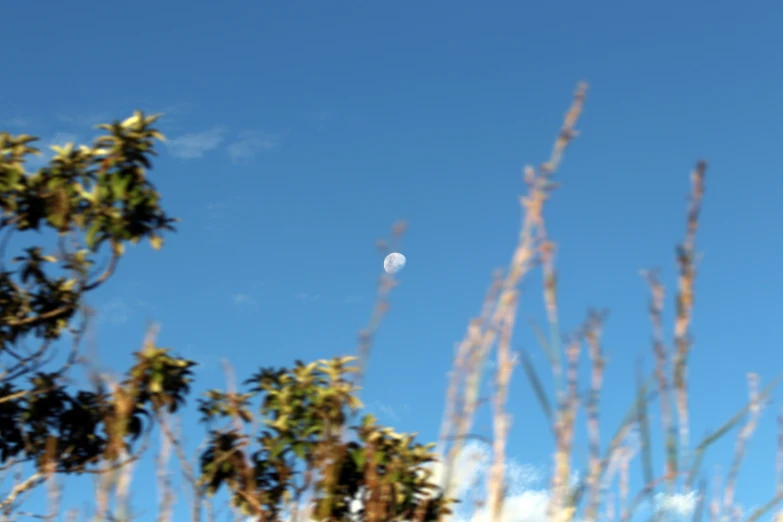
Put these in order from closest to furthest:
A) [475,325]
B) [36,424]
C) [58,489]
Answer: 1. [475,325]
2. [58,489]
3. [36,424]

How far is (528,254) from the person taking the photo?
5.41 ft

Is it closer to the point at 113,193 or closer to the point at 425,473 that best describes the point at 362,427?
the point at 425,473

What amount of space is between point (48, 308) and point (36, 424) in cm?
100

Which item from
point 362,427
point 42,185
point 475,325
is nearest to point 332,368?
point 362,427

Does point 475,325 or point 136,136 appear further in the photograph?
point 136,136

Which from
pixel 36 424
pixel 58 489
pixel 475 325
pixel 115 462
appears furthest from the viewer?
pixel 36 424

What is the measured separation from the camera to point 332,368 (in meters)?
7.28

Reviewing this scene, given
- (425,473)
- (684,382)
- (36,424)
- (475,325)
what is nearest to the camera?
(684,382)

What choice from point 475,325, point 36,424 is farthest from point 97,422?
point 475,325

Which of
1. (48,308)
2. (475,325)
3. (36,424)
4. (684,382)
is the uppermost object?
(48,308)

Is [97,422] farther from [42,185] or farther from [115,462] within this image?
[115,462]

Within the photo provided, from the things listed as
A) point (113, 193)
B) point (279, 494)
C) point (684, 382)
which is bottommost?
point (684, 382)

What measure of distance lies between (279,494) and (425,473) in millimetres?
1235

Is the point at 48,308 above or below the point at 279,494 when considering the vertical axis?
above
